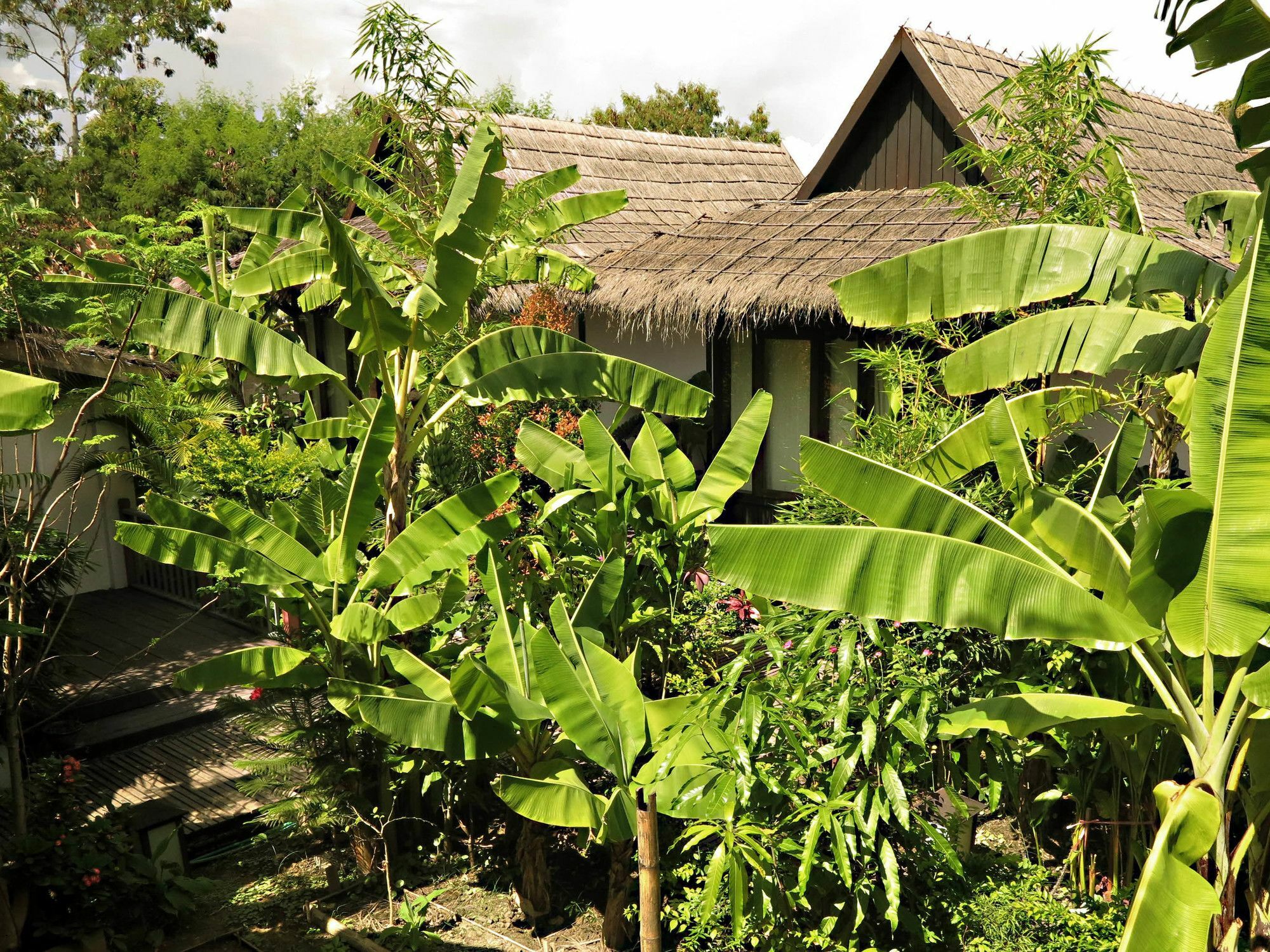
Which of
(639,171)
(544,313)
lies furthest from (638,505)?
(639,171)

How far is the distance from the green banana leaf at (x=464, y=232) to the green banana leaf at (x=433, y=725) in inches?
79.1

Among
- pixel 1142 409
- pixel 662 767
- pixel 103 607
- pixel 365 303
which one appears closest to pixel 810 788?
pixel 662 767

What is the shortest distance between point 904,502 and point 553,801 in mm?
2054

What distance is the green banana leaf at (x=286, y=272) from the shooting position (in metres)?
6.72

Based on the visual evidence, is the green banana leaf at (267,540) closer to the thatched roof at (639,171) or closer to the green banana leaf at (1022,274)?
the green banana leaf at (1022,274)

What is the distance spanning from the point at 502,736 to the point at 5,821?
2930 millimetres

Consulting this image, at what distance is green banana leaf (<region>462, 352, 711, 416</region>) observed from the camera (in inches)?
219

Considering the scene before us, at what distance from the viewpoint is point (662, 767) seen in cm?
391

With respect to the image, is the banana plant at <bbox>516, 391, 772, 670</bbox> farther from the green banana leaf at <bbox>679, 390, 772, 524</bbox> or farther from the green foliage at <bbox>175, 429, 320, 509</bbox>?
the green foliage at <bbox>175, 429, 320, 509</bbox>

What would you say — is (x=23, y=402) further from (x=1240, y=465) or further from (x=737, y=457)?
(x=1240, y=465)

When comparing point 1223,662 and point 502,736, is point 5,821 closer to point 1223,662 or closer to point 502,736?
point 502,736

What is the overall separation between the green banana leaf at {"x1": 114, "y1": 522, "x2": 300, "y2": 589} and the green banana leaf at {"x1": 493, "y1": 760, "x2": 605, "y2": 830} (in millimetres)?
1768

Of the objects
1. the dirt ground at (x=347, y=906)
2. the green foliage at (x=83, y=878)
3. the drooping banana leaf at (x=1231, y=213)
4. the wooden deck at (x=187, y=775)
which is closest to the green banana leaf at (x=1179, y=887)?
the drooping banana leaf at (x=1231, y=213)

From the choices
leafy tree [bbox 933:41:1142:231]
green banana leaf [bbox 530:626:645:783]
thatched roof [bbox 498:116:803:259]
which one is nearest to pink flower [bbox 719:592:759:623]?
green banana leaf [bbox 530:626:645:783]
